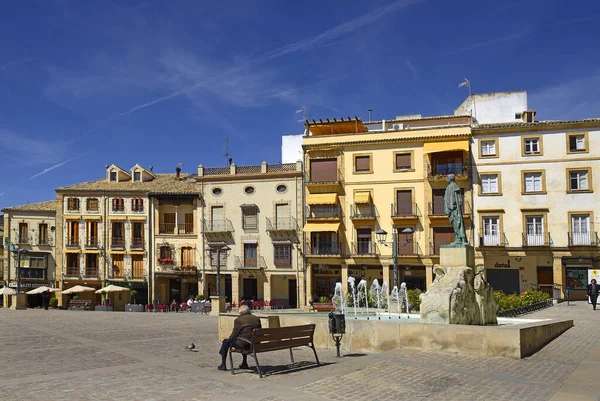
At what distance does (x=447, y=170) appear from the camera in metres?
39.1

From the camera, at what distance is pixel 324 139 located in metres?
41.8

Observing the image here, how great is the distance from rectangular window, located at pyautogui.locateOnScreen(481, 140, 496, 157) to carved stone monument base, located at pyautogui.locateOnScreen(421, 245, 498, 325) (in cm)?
2571

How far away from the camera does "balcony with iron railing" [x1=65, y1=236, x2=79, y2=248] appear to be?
157ft

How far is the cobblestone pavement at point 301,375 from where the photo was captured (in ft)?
26.5

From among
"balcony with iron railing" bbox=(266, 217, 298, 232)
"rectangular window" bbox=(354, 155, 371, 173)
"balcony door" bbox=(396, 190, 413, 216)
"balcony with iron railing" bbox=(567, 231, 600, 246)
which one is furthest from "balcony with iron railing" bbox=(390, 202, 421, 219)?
"balcony with iron railing" bbox=(567, 231, 600, 246)

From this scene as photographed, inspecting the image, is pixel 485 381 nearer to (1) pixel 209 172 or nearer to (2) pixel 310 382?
(2) pixel 310 382

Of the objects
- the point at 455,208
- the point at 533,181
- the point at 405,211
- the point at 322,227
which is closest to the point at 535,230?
the point at 533,181

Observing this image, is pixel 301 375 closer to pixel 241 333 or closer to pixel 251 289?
pixel 241 333

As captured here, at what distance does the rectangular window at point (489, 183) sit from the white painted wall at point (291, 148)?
50.2 feet

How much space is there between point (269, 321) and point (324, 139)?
28.7 m

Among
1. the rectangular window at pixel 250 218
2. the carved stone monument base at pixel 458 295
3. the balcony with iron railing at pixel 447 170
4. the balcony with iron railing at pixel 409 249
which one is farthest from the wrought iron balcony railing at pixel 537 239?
the carved stone monument base at pixel 458 295

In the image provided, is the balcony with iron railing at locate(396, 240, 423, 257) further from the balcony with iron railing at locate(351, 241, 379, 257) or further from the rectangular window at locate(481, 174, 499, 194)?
the rectangular window at locate(481, 174, 499, 194)

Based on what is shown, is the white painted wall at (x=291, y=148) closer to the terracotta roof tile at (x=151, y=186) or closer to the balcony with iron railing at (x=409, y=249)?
the terracotta roof tile at (x=151, y=186)

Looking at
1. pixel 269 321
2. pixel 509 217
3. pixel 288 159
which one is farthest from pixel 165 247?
pixel 269 321
